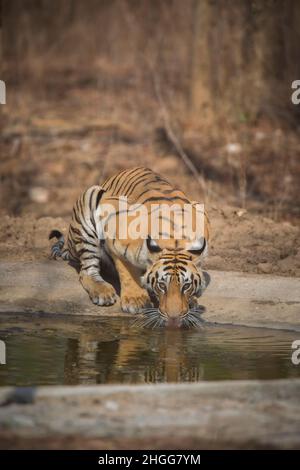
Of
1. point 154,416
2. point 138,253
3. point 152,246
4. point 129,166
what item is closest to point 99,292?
point 138,253

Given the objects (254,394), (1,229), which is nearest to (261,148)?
(1,229)

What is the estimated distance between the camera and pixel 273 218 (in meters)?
10.7

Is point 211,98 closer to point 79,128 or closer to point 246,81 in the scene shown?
point 246,81

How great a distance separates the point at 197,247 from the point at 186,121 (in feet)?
25.3

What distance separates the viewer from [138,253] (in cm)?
723

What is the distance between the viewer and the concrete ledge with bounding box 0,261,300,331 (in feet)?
23.1

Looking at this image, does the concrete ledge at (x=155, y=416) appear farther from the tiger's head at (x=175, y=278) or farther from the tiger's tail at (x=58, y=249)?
the tiger's tail at (x=58, y=249)

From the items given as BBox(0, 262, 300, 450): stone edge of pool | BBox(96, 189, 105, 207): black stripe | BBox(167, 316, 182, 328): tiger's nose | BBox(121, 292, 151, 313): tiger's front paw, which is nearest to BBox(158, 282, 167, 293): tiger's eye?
BBox(167, 316, 182, 328): tiger's nose

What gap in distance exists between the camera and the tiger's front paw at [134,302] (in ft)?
23.7

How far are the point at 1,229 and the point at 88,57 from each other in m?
10.8

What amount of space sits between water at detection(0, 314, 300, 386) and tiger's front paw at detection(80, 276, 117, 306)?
211 millimetres

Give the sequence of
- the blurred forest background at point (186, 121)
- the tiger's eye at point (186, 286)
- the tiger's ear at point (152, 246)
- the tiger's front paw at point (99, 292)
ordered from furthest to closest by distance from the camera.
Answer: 1. the blurred forest background at point (186, 121)
2. the tiger's front paw at point (99, 292)
3. the tiger's ear at point (152, 246)
4. the tiger's eye at point (186, 286)

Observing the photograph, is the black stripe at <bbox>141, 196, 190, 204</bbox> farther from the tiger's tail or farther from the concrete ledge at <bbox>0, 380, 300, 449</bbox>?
the concrete ledge at <bbox>0, 380, 300, 449</bbox>

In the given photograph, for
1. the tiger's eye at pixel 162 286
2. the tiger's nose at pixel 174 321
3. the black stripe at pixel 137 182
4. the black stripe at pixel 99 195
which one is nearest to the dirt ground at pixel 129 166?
the black stripe at pixel 99 195
